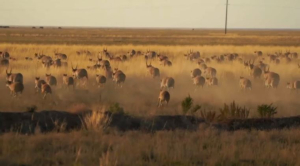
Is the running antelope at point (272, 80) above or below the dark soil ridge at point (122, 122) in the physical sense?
above

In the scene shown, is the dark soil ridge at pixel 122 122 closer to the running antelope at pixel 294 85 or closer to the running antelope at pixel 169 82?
the running antelope at pixel 169 82

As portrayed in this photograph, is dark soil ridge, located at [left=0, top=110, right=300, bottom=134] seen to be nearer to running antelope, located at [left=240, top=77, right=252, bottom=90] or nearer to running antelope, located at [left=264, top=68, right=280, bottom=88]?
running antelope, located at [left=240, top=77, right=252, bottom=90]

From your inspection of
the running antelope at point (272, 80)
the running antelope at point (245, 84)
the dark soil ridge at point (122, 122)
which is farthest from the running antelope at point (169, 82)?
the dark soil ridge at point (122, 122)

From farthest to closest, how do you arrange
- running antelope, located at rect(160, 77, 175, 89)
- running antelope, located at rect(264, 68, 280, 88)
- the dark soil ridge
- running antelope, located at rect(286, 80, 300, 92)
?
1. running antelope, located at rect(264, 68, 280, 88)
2. running antelope, located at rect(286, 80, 300, 92)
3. running antelope, located at rect(160, 77, 175, 89)
4. the dark soil ridge

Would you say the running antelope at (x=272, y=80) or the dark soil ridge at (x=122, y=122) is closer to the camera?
the dark soil ridge at (x=122, y=122)

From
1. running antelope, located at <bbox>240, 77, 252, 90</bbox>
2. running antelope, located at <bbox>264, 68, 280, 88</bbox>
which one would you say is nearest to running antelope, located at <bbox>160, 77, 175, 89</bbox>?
running antelope, located at <bbox>240, 77, 252, 90</bbox>

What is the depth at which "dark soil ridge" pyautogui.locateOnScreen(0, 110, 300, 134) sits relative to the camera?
11.7 meters

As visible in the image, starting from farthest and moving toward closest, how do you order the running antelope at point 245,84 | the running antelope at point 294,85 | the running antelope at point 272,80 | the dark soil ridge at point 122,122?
1. the running antelope at point 272,80
2. the running antelope at point 245,84
3. the running antelope at point 294,85
4. the dark soil ridge at point 122,122

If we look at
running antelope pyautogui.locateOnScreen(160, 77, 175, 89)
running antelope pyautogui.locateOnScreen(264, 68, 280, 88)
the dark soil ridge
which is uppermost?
running antelope pyautogui.locateOnScreen(264, 68, 280, 88)

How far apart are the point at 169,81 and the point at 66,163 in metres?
13.6

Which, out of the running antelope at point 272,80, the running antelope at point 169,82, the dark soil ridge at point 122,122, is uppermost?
the running antelope at point 272,80

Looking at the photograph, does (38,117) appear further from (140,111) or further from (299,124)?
(299,124)

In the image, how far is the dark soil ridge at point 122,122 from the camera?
11.7 metres

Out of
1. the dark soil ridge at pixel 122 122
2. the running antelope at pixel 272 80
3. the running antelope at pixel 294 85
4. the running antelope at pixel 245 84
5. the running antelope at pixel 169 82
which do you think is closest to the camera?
the dark soil ridge at pixel 122 122
